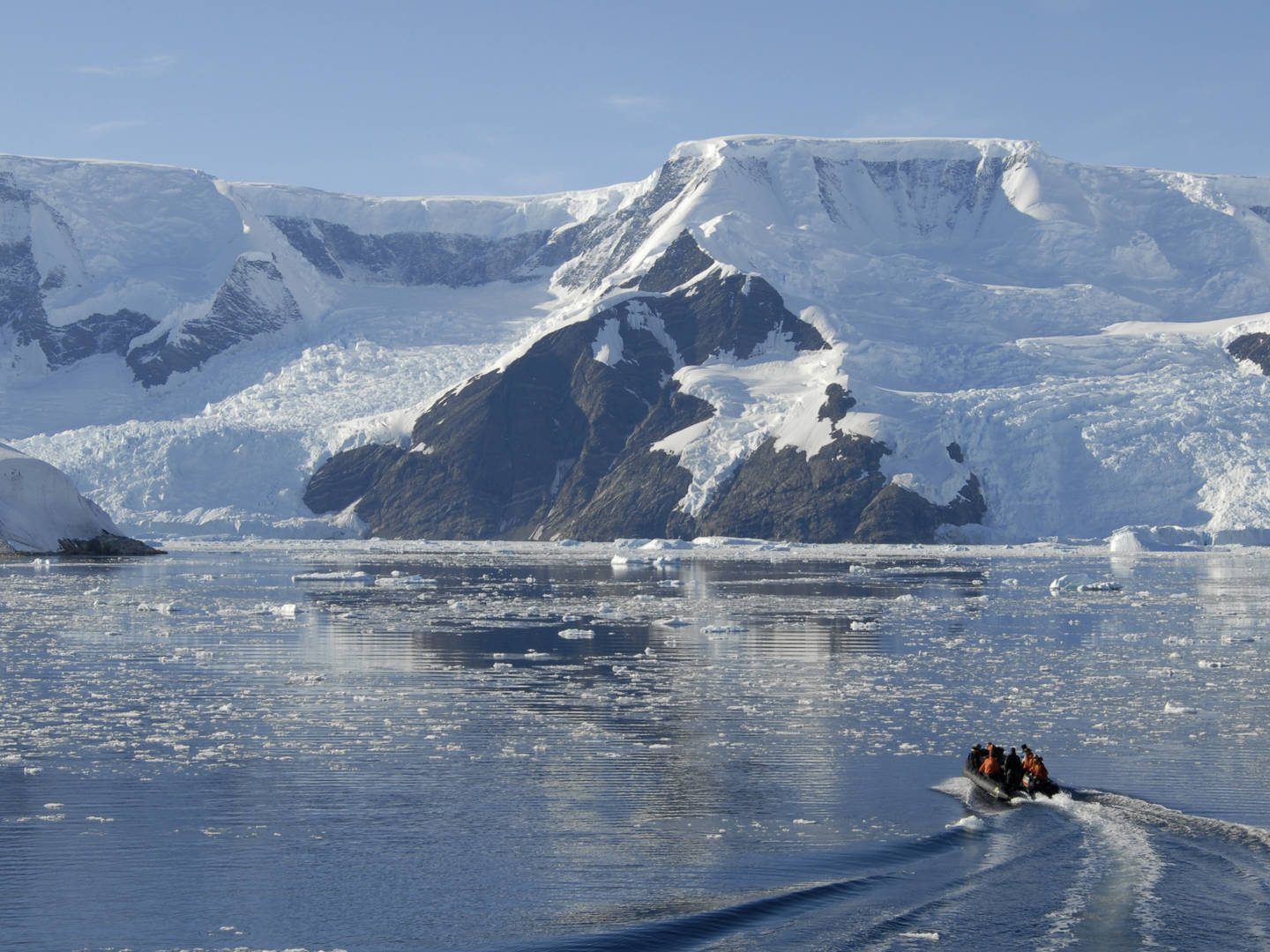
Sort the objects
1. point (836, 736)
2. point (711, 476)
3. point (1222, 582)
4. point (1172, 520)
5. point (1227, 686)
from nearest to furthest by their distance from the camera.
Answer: point (836, 736) → point (1227, 686) → point (1222, 582) → point (1172, 520) → point (711, 476)

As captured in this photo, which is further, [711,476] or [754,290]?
[754,290]

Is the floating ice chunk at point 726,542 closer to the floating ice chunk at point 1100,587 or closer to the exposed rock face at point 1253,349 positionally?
the exposed rock face at point 1253,349

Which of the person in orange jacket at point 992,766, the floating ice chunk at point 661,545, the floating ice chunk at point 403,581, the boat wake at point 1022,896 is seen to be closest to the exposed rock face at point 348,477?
the floating ice chunk at point 661,545

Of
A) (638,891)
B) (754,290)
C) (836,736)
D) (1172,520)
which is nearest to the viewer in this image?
(638,891)

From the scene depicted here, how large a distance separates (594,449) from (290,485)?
119 ft

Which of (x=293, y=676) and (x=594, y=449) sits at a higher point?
(x=594, y=449)

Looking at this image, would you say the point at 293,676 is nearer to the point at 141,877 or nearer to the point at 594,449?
the point at 141,877

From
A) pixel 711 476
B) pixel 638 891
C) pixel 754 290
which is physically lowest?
pixel 638 891

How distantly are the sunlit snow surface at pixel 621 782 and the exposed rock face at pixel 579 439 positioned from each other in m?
105

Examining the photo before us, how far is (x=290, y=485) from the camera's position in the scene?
586 feet

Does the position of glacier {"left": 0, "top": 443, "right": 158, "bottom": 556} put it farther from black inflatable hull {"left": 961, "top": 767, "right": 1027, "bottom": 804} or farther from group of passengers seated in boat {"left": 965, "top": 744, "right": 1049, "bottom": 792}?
group of passengers seated in boat {"left": 965, "top": 744, "right": 1049, "bottom": 792}

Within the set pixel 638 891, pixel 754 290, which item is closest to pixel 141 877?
pixel 638 891

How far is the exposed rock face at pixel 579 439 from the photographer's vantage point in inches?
6634

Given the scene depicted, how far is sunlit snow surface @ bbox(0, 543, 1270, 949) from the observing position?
22547 mm
